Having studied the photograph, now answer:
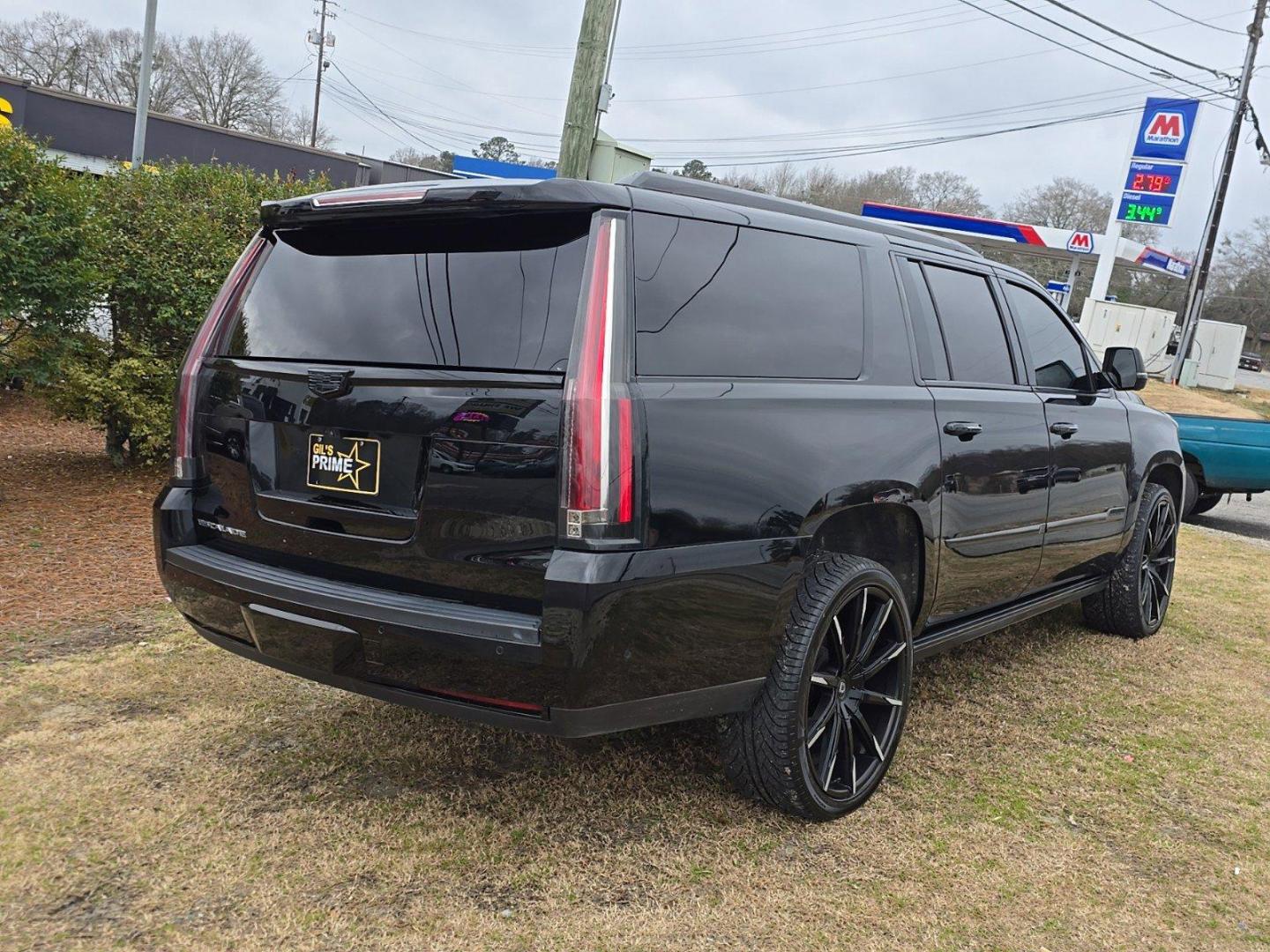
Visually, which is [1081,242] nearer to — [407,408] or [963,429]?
[963,429]

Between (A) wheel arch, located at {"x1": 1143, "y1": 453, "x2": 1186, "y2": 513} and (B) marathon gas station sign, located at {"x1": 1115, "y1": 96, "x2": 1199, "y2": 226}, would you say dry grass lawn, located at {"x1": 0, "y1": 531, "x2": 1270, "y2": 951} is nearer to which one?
(A) wheel arch, located at {"x1": 1143, "y1": 453, "x2": 1186, "y2": 513}

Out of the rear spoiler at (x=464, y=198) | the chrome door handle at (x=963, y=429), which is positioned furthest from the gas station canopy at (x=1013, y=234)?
the rear spoiler at (x=464, y=198)

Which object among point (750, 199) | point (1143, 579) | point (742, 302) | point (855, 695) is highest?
point (750, 199)

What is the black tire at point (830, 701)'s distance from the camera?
115 inches

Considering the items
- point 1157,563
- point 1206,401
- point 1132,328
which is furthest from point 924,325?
point 1132,328

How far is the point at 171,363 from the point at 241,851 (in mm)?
4705

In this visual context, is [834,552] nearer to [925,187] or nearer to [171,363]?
[171,363]

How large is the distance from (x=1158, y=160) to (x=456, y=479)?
31.0 m

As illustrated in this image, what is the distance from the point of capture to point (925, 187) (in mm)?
68812

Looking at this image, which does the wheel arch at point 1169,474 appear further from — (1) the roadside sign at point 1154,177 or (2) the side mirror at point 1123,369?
(1) the roadside sign at point 1154,177

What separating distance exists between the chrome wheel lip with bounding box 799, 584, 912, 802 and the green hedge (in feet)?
15.5

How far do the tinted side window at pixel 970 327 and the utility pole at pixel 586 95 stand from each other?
3.94 meters

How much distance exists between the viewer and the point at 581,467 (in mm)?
2395

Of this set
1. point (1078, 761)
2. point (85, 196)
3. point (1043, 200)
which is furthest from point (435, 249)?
point (1043, 200)
